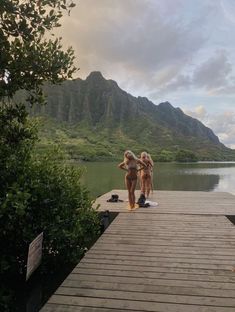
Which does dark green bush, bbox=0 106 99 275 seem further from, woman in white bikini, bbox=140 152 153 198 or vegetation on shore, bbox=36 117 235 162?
vegetation on shore, bbox=36 117 235 162

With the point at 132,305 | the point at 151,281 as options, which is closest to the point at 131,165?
the point at 151,281

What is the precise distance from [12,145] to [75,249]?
2.66 metres

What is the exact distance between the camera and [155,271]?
5.50 metres

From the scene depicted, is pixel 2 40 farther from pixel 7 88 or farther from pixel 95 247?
pixel 95 247

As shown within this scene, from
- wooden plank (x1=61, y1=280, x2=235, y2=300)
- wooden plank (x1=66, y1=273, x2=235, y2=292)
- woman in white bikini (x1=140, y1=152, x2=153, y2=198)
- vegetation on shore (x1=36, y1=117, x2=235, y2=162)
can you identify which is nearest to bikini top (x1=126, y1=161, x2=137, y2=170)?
woman in white bikini (x1=140, y1=152, x2=153, y2=198)

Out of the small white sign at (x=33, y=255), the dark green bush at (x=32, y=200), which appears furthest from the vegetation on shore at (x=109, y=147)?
the small white sign at (x=33, y=255)

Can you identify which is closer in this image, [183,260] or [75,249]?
[183,260]

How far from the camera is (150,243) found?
724cm

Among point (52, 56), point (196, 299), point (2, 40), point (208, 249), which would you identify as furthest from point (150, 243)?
point (2, 40)

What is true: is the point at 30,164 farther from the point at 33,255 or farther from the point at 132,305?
the point at 132,305

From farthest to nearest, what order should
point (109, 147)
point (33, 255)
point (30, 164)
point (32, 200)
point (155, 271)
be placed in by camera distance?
point (109, 147), point (30, 164), point (32, 200), point (155, 271), point (33, 255)

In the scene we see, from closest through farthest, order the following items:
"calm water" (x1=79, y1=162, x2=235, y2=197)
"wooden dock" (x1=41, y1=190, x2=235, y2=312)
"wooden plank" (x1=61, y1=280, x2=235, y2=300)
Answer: "wooden dock" (x1=41, y1=190, x2=235, y2=312), "wooden plank" (x1=61, y1=280, x2=235, y2=300), "calm water" (x1=79, y1=162, x2=235, y2=197)

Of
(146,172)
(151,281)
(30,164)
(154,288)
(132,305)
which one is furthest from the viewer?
(146,172)

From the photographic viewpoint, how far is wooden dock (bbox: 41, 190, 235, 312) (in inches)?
170
